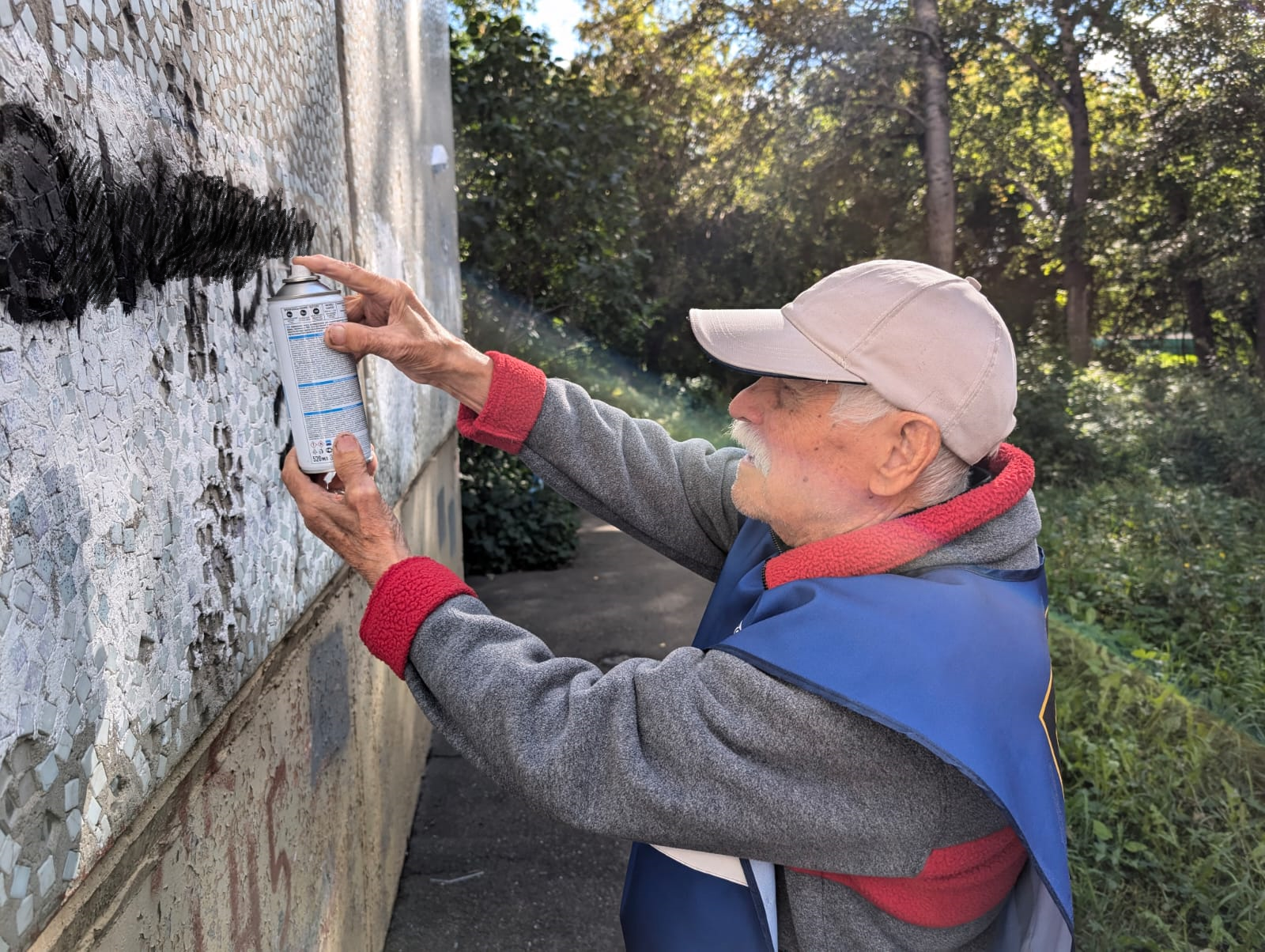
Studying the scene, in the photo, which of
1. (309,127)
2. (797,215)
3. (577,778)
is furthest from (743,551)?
(797,215)

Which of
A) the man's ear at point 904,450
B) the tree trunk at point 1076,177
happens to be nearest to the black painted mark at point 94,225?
the man's ear at point 904,450

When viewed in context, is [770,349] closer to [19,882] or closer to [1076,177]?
[19,882]

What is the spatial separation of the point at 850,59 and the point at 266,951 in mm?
11770

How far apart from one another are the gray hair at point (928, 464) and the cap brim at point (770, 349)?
3 centimetres

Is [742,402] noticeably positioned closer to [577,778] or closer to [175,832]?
[577,778]

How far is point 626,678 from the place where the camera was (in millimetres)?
1328

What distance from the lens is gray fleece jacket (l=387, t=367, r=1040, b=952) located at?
1.25 metres

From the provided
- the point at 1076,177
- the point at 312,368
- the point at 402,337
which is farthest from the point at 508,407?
the point at 1076,177

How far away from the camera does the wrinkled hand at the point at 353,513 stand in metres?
1.40

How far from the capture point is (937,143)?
1125cm

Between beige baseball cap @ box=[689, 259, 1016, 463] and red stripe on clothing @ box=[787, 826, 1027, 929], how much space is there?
2.01ft

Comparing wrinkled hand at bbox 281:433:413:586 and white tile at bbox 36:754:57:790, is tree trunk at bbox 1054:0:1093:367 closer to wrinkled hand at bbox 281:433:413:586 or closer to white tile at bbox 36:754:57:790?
wrinkled hand at bbox 281:433:413:586

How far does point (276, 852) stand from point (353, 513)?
0.61 m

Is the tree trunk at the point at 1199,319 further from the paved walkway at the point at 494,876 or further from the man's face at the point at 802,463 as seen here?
the man's face at the point at 802,463
